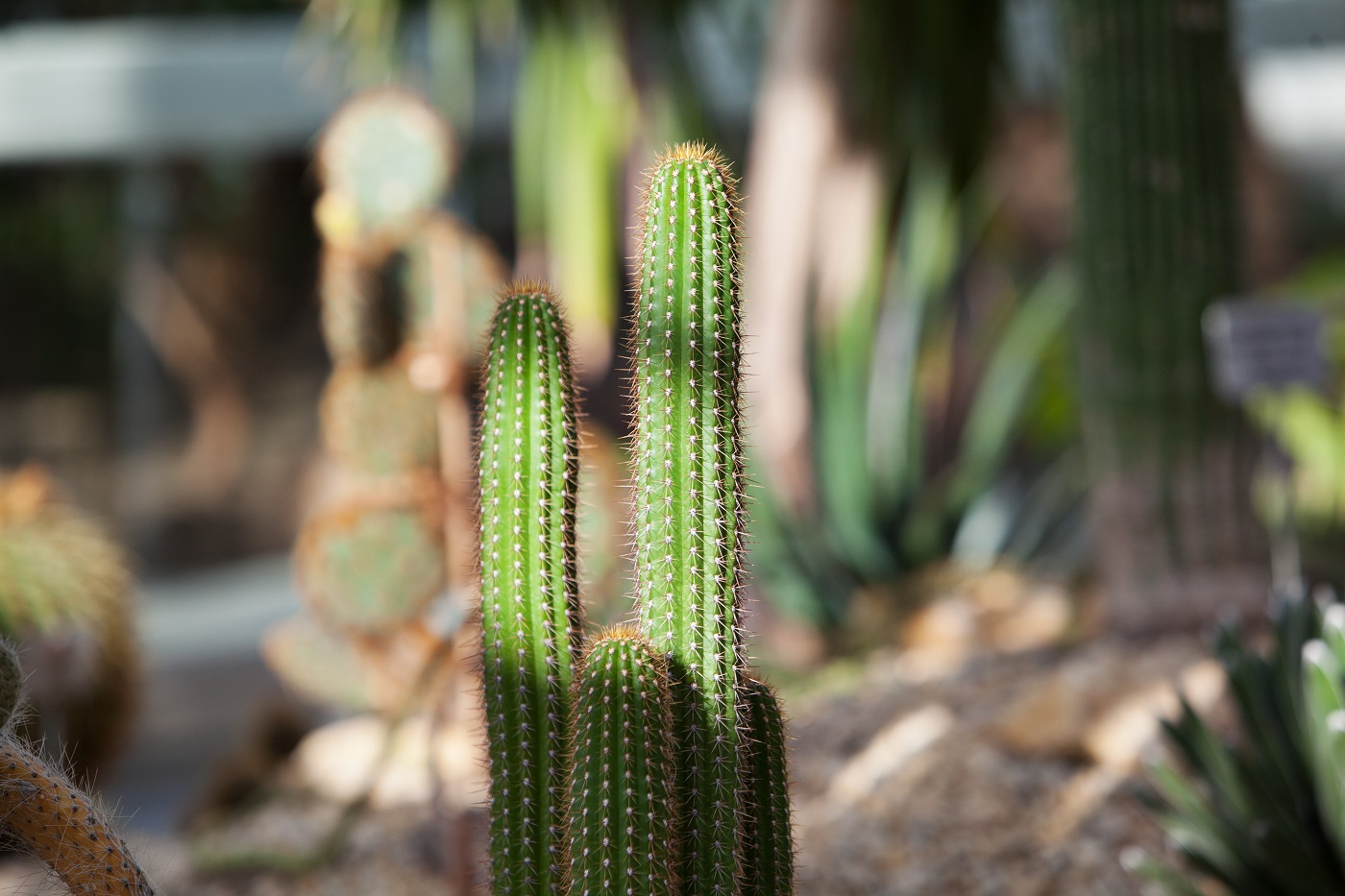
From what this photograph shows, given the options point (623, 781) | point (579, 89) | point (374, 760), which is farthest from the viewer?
point (579, 89)

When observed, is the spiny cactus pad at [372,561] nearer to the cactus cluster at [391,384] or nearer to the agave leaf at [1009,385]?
the cactus cluster at [391,384]

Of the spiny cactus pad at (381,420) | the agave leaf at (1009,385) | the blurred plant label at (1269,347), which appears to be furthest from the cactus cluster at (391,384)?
the agave leaf at (1009,385)

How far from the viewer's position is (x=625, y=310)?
6.79 m

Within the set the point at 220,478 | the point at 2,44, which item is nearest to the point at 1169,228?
the point at 2,44

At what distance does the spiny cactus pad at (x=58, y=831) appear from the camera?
1415 millimetres

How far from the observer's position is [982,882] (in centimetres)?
251

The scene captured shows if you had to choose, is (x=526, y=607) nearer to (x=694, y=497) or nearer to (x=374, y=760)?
(x=694, y=497)

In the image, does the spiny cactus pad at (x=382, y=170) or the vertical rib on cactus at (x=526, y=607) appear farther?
the spiny cactus pad at (x=382, y=170)

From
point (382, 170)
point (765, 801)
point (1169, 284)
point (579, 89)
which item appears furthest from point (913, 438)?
point (765, 801)

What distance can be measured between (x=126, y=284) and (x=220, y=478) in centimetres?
162

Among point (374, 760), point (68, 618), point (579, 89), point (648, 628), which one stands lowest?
point (374, 760)

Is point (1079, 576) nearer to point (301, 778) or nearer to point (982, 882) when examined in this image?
point (982, 882)

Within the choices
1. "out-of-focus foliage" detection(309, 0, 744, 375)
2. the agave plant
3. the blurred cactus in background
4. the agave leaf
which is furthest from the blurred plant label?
the blurred cactus in background

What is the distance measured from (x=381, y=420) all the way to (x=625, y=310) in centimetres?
402
